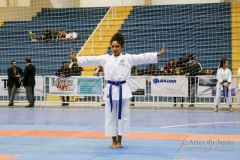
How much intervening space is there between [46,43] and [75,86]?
7113mm

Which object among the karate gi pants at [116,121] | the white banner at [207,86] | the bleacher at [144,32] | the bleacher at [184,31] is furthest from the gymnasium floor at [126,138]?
the bleacher at [144,32]

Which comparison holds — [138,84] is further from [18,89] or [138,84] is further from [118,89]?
[118,89]

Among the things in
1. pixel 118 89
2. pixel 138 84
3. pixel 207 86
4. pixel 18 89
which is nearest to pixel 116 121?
pixel 118 89

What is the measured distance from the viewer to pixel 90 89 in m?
17.6

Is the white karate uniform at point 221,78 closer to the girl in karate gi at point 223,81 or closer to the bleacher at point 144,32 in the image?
the girl in karate gi at point 223,81

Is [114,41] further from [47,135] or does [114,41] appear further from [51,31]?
[51,31]

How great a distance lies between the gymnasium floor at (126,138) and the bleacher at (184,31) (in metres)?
6.79

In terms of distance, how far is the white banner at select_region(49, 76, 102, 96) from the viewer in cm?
1752

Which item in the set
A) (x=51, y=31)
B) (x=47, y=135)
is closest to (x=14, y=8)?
(x=51, y=31)

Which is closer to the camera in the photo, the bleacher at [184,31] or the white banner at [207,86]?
the white banner at [207,86]

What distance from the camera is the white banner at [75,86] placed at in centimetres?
1752

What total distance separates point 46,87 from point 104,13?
8854mm

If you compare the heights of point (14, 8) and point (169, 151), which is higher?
point (14, 8)

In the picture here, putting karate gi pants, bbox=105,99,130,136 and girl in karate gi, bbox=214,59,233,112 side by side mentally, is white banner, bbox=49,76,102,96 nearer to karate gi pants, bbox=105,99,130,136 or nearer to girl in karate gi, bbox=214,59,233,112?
girl in karate gi, bbox=214,59,233,112
